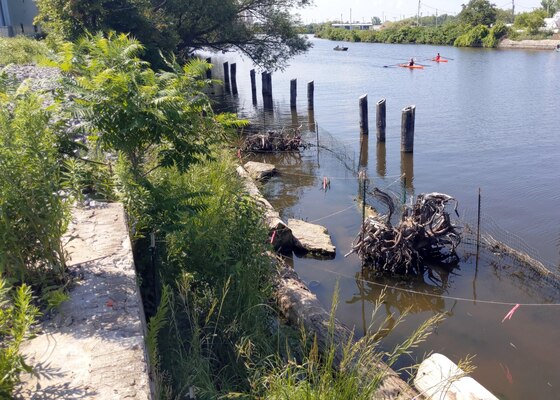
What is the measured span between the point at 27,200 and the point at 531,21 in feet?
232

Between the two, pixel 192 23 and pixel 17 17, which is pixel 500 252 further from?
pixel 17 17

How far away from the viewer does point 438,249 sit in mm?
9617

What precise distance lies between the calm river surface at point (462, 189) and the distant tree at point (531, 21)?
33.5 metres

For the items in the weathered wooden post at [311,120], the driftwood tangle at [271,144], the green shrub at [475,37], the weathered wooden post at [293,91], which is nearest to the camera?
the driftwood tangle at [271,144]

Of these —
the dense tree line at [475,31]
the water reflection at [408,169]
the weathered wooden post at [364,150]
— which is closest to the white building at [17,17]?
the weathered wooden post at [364,150]

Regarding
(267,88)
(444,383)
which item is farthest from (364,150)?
(444,383)

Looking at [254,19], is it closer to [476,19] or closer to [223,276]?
[223,276]

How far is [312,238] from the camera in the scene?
33.5 ft

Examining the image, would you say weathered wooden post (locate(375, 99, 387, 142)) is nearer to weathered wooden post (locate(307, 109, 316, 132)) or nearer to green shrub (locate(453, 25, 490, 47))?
weathered wooden post (locate(307, 109, 316, 132))

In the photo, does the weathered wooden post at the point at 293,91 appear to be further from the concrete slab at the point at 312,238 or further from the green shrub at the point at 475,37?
the green shrub at the point at 475,37

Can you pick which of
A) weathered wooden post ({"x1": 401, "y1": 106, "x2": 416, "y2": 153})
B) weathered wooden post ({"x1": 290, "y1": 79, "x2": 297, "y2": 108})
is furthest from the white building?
weathered wooden post ({"x1": 401, "y1": 106, "x2": 416, "y2": 153})

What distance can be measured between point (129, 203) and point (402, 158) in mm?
12650

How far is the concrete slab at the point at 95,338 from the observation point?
3.13 metres

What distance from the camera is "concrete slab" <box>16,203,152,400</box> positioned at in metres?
3.13
